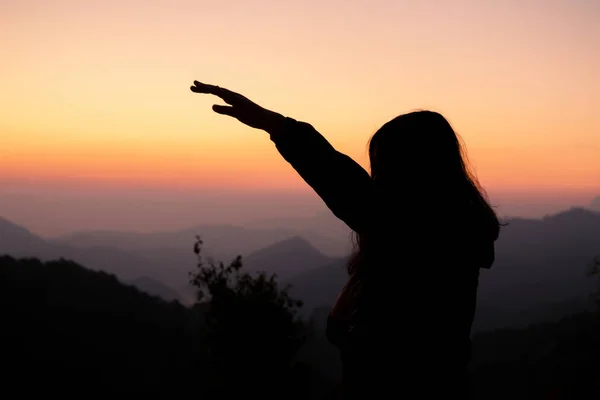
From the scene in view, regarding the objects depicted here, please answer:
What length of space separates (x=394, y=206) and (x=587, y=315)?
7516 centimetres

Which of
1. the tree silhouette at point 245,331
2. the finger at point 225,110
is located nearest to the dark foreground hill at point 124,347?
the tree silhouette at point 245,331

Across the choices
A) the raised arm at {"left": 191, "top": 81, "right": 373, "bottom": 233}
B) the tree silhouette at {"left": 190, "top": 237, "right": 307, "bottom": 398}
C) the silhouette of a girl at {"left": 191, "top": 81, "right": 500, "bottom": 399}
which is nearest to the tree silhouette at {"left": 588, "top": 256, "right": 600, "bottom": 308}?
the tree silhouette at {"left": 190, "top": 237, "right": 307, "bottom": 398}

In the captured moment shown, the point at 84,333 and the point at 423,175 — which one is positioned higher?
the point at 423,175

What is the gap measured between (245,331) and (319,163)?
24453 millimetres

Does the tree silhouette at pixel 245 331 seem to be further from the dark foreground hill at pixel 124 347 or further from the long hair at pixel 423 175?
the long hair at pixel 423 175

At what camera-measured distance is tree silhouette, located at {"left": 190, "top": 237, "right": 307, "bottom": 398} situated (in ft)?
80.3

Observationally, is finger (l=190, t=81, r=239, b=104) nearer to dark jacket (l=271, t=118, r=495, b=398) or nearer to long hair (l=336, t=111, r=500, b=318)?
dark jacket (l=271, t=118, r=495, b=398)

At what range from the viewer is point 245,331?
25.3 m

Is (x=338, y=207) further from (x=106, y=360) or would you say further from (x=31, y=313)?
(x=31, y=313)

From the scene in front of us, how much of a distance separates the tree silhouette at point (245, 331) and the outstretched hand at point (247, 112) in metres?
24.0

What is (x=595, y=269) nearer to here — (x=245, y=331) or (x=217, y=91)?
(x=245, y=331)

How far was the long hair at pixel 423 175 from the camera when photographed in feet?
7.50

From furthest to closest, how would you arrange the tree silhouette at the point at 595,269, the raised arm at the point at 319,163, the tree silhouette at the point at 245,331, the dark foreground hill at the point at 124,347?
the dark foreground hill at the point at 124,347 < the tree silhouette at the point at 595,269 < the tree silhouette at the point at 245,331 < the raised arm at the point at 319,163

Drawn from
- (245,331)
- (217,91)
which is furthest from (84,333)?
(217,91)
